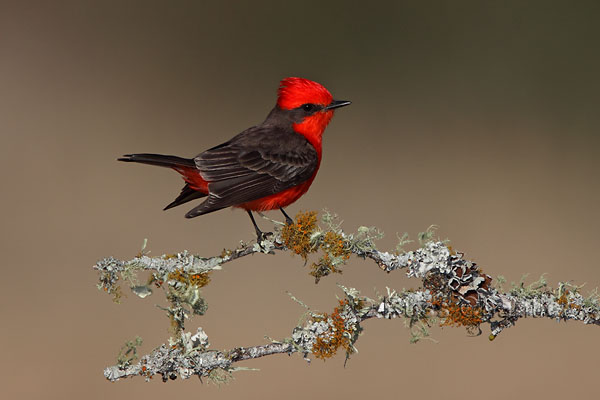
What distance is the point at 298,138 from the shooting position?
83.8 inches

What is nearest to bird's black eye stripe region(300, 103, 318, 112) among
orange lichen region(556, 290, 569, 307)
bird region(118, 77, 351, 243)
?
bird region(118, 77, 351, 243)

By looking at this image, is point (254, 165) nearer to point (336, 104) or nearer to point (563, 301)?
point (336, 104)

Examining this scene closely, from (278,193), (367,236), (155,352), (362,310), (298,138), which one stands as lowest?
(155,352)

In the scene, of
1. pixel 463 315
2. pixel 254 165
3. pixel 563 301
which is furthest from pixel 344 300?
pixel 254 165

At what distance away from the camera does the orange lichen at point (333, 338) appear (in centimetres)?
140

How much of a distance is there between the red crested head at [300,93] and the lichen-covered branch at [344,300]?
717mm

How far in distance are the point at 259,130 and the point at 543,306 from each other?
1076 millimetres

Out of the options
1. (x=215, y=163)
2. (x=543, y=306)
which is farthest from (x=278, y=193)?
(x=543, y=306)

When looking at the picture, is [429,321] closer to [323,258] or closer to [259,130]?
[323,258]

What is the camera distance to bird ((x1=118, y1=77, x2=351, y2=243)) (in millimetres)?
1773

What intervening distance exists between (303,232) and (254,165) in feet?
1.71

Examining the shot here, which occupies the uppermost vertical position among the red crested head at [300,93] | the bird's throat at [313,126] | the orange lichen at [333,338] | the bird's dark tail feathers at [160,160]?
the red crested head at [300,93]

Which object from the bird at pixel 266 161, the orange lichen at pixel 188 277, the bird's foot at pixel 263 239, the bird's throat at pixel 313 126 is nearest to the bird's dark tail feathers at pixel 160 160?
the bird at pixel 266 161

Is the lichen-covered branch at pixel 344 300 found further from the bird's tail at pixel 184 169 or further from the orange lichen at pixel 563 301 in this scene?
the bird's tail at pixel 184 169
